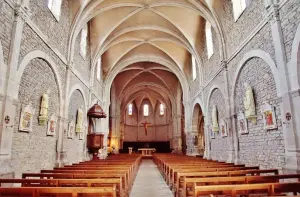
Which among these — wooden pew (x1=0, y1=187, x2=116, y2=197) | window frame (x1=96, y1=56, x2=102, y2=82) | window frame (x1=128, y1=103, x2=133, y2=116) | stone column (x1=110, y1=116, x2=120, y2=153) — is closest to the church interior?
wooden pew (x1=0, y1=187, x2=116, y2=197)

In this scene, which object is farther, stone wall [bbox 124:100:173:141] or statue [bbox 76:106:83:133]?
stone wall [bbox 124:100:173:141]

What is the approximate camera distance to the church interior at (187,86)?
5305 mm

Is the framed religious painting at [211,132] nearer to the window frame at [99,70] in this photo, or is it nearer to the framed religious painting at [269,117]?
the framed religious painting at [269,117]

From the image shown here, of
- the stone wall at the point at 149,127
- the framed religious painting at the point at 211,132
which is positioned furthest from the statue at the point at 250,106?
the stone wall at the point at 149,127

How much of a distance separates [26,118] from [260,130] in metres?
7.75

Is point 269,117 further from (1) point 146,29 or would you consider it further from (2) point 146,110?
(2) point 146,110

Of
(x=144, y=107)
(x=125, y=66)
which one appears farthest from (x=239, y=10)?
(x=144, y=107)

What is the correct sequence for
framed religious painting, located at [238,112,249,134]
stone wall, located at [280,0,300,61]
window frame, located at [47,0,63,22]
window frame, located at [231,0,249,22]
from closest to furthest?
stone wall, located at [280,0,300,61] < framed religious painting, located at [238,112,249,134] < window frame, located at [47,0,63,22] < window frame, located at [231,0,249,22]

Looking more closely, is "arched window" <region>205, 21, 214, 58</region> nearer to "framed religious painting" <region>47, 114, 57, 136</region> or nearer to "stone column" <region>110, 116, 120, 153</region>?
"framed religious painting" <region>47, 114, 57, 136</region>

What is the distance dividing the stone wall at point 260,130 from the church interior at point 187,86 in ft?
0.12

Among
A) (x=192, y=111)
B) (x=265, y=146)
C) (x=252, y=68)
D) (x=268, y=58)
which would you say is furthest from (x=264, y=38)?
(x=192, y=111)

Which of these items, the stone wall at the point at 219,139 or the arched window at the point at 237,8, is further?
the stone wall at the point at 219,139

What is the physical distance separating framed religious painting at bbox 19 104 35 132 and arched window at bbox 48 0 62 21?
14.9ft

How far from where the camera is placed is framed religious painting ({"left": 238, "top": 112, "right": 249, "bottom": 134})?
8805 mm
